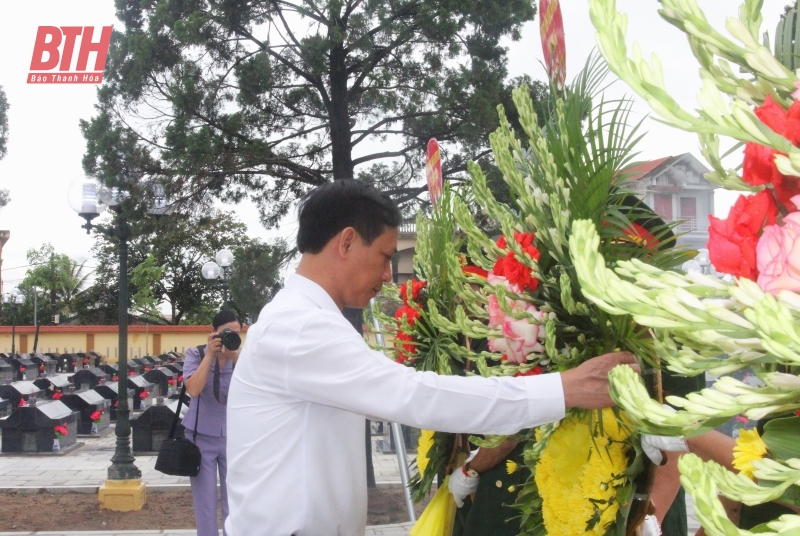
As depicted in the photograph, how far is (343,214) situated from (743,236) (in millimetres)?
1402

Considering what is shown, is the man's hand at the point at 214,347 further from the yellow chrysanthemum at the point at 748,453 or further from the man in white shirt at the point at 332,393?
the yellow chrysanthemum at the point at 748,453

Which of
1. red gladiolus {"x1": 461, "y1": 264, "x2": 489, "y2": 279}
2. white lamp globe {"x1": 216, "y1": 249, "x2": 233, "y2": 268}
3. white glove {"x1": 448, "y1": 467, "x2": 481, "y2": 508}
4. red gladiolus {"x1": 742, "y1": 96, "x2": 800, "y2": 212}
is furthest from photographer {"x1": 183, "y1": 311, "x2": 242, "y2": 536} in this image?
white lamp globe {"x1": 216, "y1": 249, "x2": 233, "y2": 268}

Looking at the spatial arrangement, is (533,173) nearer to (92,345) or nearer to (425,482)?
(425,482)

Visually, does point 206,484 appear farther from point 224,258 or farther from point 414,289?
point 224,258

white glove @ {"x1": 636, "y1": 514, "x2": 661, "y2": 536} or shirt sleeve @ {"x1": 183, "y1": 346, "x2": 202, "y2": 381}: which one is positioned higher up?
shirt sleeve @ {"x1": 183, "y1": 346, "x2": 202, "y2": 381}

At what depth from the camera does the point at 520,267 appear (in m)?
1.85

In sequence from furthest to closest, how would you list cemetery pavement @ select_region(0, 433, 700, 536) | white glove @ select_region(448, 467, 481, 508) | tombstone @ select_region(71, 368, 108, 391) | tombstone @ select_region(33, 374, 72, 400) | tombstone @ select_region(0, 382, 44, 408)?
tombstone @ select_region(71, 368, 108, 391) < tombstone @ select_region(33, 374, 72, 400) < tombstone @ select_region(0, 382, 44, 408) < cemetery pavement @ select_region(0, 433, 700, 536) < white glove @ select_region(448, 467, 481, 508)

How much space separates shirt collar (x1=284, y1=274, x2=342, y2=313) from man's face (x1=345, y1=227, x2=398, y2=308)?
71 mm

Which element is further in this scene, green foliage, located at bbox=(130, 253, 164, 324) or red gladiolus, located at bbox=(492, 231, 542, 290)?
green foliage, located at bbox=(130, 253, 164, 324)

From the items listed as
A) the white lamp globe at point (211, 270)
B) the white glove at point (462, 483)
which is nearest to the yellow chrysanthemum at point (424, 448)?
the white glove at point (462, 483)

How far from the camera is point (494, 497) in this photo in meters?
2.67

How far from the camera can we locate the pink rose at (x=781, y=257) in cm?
70

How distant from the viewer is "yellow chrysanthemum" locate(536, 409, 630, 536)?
179 cm

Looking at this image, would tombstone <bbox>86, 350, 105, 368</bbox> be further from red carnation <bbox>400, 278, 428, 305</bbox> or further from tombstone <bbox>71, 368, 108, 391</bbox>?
red carnation <bbox>400, 278, 428, 305</bbox>
